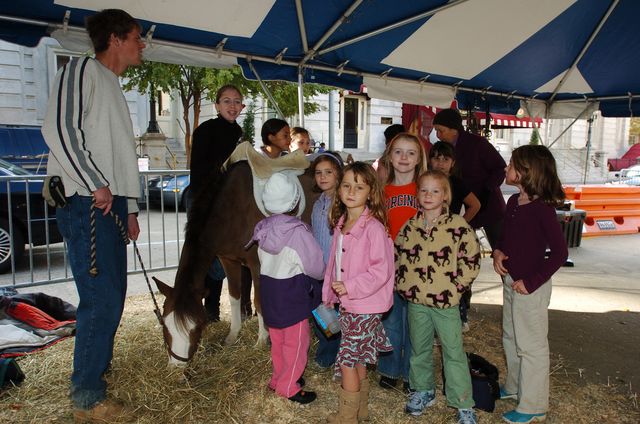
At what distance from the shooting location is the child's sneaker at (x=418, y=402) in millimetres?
2854

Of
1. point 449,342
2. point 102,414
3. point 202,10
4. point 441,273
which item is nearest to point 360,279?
point 441,273

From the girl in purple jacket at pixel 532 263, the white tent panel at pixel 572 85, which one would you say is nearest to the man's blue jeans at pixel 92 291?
the girl in purple jacket at pixel 532 263

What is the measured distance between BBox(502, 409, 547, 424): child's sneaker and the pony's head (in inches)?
79.3

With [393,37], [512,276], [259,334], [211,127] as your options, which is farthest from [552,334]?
[211,127]

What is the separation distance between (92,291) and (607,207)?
1054cm

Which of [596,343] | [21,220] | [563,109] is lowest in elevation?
[596,343]

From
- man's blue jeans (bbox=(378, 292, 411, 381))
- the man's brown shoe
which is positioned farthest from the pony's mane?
man's blue jeans (bbox=(378, 292, 411, 381))

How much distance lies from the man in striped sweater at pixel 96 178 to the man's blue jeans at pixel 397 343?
1.70 m

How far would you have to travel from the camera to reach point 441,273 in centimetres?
264

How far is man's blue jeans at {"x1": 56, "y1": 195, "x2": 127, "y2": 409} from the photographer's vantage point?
97.7 inches

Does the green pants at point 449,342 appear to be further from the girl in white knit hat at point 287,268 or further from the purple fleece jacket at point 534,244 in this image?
the girl in white knit hat at point 287,268

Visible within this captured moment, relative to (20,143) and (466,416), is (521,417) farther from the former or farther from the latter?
(20,143)

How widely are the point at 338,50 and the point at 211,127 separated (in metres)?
1.74

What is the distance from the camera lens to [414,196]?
120 inches
